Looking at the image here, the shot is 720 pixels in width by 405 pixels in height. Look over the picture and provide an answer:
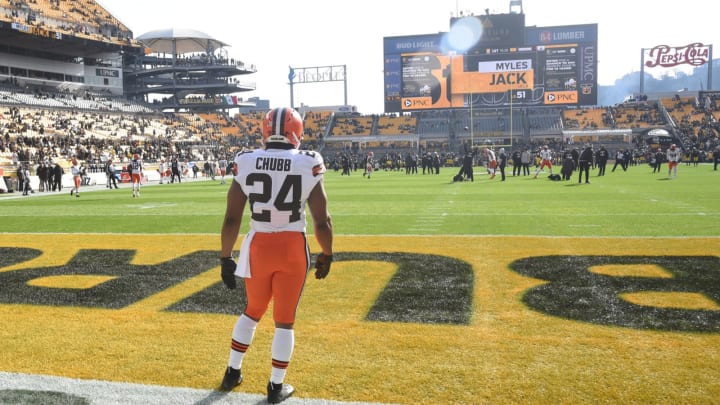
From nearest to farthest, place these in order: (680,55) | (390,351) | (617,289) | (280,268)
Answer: (280,268)
(390,351)
(617,289)
(680,55)

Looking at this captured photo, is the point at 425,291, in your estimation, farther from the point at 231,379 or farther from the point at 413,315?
the point at 231,379

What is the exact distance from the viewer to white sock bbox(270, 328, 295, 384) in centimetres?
331

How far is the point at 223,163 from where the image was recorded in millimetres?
28266

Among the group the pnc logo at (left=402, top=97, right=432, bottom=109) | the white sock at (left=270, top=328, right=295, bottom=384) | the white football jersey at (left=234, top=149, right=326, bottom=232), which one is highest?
the pnc logo at (left=402, top=97, right=432, bottom=109)

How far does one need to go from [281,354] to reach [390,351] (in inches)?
39.3

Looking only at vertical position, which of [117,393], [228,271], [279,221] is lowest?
[117,393]

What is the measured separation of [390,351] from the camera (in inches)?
159

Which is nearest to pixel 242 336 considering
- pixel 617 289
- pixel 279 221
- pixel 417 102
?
pixel 279 221

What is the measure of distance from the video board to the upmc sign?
806 inches

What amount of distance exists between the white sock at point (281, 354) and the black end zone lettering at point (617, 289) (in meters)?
2.50

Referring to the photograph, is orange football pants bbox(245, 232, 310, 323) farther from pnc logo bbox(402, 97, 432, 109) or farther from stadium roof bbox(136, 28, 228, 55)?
stadium roof bbox(136, 28, 228, 55)

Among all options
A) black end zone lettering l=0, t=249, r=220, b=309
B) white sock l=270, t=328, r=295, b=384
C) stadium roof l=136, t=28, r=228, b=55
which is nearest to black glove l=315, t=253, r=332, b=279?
white sock l=270, t=328, r=295, b=384

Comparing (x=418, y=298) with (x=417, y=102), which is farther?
(x=417, y=102)

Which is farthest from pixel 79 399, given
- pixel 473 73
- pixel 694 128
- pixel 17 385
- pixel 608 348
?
pixel 694 128
